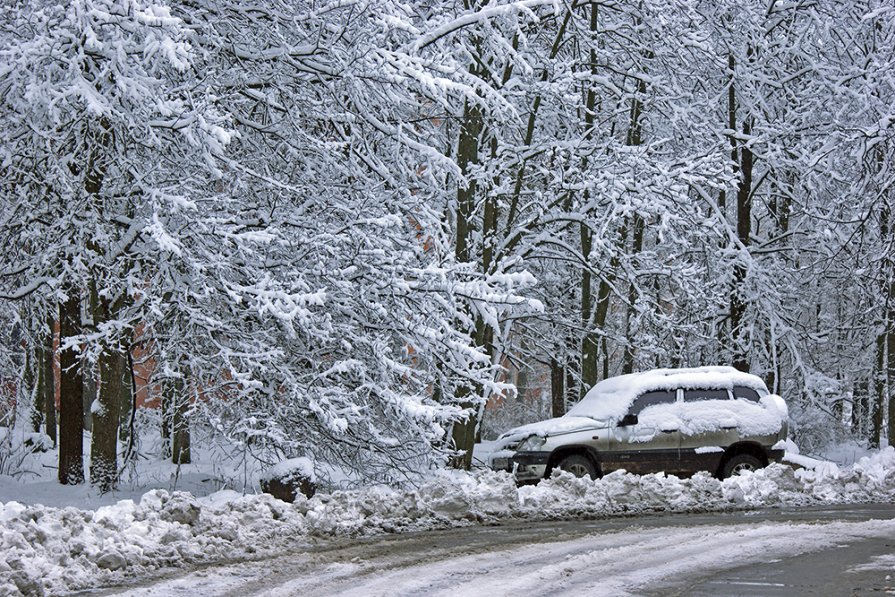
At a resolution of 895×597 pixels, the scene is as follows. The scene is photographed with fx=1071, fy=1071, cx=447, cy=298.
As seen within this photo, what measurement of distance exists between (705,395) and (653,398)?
2.70 feet

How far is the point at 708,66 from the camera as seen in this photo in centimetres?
2170

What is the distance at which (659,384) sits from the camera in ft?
55.8

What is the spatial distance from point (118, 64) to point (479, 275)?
468cm

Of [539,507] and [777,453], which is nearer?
[539,507]

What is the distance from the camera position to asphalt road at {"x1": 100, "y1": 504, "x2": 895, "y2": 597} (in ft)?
24.1

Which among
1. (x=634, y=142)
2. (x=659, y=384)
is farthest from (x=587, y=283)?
(x=659, y=384)

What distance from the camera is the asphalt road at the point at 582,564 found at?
7.36m

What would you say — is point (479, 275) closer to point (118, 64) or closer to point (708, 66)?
point (118, 64)

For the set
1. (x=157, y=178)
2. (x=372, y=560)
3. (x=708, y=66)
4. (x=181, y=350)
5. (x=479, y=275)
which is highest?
(x=708, y=66)

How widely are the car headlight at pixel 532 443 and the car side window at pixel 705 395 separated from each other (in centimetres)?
244

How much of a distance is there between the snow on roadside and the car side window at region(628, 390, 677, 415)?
2768 mm

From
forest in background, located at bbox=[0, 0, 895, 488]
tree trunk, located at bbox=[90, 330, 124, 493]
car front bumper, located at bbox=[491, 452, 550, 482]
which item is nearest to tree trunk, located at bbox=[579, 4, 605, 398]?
forest in background, located at bbox=[0, 0, 895, 488]

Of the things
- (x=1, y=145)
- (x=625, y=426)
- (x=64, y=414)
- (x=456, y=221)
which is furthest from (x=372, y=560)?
(x=456, y=221)

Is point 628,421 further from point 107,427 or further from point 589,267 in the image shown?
point 107,427
